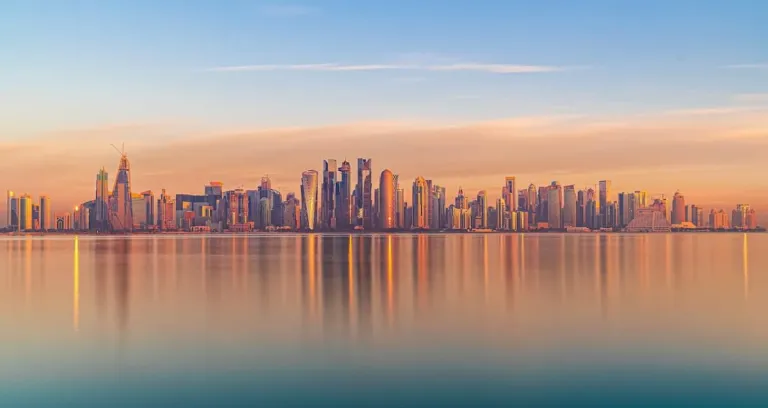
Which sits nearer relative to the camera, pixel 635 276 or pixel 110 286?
pixel 110 286

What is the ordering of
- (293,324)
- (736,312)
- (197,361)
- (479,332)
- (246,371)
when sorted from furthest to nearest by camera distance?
(736,312)
(293,324)
(479,332)
(197,361)
(246,371)

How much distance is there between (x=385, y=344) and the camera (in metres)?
24.8

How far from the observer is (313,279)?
171 ft

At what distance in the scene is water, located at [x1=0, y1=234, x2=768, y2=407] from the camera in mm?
18406

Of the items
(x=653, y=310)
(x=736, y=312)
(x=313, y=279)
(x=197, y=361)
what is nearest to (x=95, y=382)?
(x=197, y=361)

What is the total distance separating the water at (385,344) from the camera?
18.4 m

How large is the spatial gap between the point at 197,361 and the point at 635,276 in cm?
3953

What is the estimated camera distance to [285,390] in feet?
61.4

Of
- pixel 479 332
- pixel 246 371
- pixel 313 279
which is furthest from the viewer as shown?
pixel 313 279

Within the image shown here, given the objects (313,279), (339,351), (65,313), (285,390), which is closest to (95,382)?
(285,390)

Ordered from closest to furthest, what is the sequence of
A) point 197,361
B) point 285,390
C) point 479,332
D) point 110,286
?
point 285,390 < point 197,361 < point 479,332 < point 110,286

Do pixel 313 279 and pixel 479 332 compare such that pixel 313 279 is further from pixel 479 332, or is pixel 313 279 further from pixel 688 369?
pixel 688 369

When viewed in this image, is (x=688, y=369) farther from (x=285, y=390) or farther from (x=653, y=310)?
(x=653, y=310)

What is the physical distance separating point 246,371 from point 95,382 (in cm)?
388
